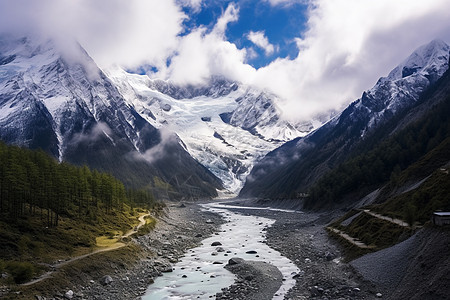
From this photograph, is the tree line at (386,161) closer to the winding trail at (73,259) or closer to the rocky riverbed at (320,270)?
the rocky riverbed at (320,270)

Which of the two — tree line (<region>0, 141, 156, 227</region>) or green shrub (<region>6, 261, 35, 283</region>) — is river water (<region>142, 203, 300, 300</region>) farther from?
tree line (<region>0, 141, 156, 227</region>)

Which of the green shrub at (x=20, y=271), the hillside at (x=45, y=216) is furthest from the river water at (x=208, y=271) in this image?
the hillside at (x=45, y=216)

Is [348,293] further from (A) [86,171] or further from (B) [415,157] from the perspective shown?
(B) [415,157]

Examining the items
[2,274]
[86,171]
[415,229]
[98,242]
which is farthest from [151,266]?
[86,171]

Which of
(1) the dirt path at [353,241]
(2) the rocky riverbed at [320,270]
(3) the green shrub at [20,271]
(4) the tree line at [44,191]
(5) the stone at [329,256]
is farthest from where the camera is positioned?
(4) the tree line at [44,191]

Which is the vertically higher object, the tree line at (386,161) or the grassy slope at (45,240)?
the tree line at (386,161)

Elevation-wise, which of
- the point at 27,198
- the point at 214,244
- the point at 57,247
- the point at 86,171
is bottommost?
the point at 214,244

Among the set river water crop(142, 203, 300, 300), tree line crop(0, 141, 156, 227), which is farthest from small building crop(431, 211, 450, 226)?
tree line crop(0, 141, 156, 227)

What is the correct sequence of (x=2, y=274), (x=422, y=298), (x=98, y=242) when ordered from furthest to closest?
1. (x=98, y=242)
2. (x=2, y=274)
3. (x=422, y=298)
